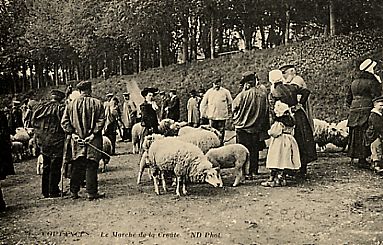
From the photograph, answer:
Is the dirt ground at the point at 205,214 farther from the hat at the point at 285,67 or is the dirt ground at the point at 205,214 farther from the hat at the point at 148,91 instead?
the hat at the point at 285,67

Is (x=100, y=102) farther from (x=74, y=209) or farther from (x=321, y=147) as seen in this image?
(x=321, y=147)

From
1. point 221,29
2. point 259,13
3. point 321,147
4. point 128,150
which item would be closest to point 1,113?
point 221,29

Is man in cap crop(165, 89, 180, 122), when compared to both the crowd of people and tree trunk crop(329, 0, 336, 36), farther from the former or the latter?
tree trunk crop(329, 0, 336, 36)

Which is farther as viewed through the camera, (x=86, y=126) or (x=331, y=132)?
(x=331, y=132)

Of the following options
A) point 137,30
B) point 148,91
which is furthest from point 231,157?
point 137,30

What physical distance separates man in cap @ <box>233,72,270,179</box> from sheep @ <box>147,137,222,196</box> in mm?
1083

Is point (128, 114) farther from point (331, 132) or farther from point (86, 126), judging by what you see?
point (331, 132)

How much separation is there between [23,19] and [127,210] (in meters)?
1.98

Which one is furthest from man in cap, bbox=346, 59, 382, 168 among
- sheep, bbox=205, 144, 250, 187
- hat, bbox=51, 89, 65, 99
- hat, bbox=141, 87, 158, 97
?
hat, bbox=51, 89, 65, 99

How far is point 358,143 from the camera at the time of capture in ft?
20.9

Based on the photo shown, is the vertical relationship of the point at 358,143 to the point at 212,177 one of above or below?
above

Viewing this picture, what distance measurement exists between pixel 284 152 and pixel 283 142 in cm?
12

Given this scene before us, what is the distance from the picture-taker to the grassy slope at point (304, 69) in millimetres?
4855

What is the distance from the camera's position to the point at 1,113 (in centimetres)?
496
